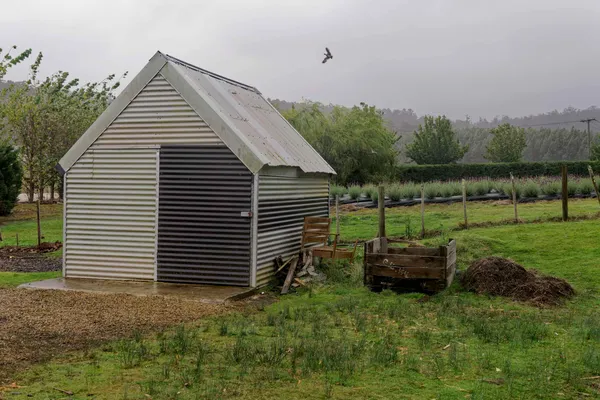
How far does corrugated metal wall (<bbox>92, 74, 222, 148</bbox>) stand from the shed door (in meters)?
0.25

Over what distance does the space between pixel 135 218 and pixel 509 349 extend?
8.45 meters

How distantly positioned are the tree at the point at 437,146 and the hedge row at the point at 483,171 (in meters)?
22.0

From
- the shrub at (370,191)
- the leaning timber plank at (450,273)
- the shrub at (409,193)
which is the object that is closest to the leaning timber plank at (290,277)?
the leaning timber plank at (450,273)

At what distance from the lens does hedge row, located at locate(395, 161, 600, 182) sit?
41.5 m

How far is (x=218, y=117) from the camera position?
41.9 ft

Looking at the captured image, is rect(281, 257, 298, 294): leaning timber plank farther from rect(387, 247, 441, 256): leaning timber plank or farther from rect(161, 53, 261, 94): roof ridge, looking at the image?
rect(161, 53, 261, 94): roof ridge

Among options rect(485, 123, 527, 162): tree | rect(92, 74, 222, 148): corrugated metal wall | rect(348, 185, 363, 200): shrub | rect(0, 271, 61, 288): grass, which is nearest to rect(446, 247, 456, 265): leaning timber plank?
rect(92, 74, 222, 148): corrugated metal wall

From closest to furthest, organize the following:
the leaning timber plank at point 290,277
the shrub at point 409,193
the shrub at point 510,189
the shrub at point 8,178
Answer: the leaning timber plank at point 290,277 → the shrub at point 510,189 → the shrub at point 409,193 → the shrub at point 8,178

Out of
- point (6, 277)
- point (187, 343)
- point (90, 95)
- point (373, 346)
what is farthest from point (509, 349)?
point (90, 95)

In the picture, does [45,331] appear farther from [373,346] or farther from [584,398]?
[584,398]

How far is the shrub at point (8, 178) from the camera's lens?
2914 cm

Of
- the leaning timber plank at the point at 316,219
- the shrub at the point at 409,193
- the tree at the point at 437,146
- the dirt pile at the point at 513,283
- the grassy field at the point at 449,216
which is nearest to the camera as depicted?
the dirt pile at the point at 513,283

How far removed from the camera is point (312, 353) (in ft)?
23.7

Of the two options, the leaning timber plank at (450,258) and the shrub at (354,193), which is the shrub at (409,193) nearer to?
the shrub at (354,193)
